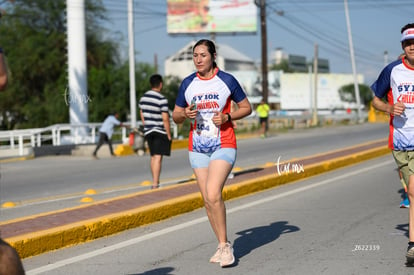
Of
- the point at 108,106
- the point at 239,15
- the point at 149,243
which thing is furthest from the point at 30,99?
the point at 149,243

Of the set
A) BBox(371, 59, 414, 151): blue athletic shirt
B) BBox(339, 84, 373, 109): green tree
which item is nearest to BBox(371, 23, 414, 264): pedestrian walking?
BBox(371, 59, 414, 151): blue athletic shirt

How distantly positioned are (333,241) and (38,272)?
285 cm

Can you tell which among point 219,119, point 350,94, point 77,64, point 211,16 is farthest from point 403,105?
point 350,94

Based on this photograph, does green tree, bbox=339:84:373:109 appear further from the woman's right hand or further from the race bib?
the woman's right hand

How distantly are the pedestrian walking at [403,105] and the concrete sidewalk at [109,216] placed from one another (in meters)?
3.17

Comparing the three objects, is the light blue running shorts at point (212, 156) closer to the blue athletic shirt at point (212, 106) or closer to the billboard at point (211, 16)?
the blue athletic shirt at point (212, 106)

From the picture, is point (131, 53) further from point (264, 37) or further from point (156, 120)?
point (156, 120)

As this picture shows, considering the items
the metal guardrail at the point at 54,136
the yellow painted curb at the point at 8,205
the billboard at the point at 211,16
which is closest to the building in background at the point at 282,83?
the billboard at the point at 211,16

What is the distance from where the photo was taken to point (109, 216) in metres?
8.08

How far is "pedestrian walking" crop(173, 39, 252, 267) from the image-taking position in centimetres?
627

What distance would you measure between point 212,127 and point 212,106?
18cm

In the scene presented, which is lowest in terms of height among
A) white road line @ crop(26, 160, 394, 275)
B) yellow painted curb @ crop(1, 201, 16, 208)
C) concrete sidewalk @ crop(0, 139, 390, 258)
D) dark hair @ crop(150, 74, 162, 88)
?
yellow painted curb @ crop(1, 201, 16, 208)

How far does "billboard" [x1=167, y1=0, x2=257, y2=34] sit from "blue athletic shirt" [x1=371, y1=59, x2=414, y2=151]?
61273 millimetres

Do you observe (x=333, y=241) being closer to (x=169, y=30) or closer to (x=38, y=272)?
(x=38, y=272)
